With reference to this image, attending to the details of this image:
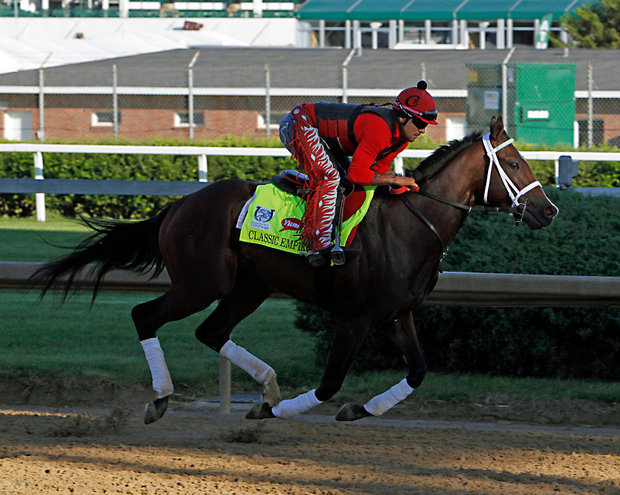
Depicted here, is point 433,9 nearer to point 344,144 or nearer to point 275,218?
point 344,144

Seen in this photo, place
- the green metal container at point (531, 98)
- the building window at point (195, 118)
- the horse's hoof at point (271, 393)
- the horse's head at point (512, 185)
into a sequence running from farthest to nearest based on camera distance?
the building window at point (195, 118) → the green metal container at point (531, 98) → the horse's hoof at point (271, 393) → the horse's head at point (512, 185)

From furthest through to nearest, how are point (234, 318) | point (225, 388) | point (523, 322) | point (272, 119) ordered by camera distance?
1. point (272, 119)
2. point (523, 322)
3. point (225, 388)
4. point (234, 318)

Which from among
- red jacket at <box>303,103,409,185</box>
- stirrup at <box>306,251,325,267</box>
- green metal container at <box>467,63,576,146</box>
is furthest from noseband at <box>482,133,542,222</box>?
green metal container at <box>467,63,576,146</box>

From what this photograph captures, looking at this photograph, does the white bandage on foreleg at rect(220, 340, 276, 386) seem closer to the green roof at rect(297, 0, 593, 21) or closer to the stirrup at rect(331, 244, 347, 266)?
the stirrup at rect(331, 244, 347, 266)

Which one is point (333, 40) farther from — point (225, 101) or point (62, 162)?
point (62, 162)

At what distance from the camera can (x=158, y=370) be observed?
18.1 ft

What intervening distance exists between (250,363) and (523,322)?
2027mm

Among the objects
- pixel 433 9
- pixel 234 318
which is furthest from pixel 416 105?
pixel 433 9

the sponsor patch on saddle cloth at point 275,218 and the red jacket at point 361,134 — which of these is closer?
the red jacket at point 361,134

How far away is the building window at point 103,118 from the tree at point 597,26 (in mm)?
19965

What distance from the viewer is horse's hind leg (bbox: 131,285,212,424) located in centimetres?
546

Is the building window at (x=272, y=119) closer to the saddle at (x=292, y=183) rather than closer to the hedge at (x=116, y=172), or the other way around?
the hedge at (x=116, y=172)

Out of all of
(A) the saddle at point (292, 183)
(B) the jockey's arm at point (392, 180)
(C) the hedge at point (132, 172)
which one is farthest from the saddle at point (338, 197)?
(C) the hedge at point (132, 172)

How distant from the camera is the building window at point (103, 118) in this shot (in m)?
27.5
